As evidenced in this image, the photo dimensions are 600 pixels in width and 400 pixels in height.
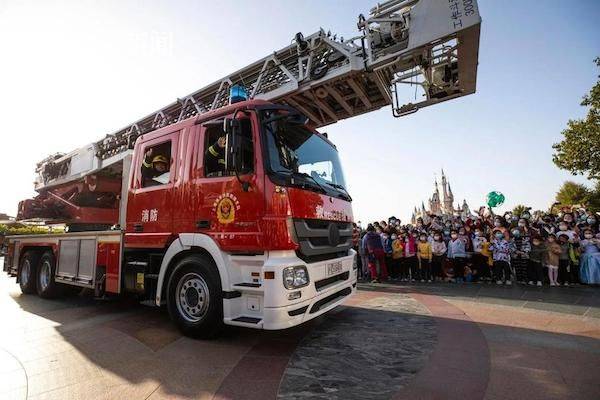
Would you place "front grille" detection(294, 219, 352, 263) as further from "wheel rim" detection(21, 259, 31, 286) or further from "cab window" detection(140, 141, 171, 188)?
"wheel rim" detection(21, 259, 31, 286)

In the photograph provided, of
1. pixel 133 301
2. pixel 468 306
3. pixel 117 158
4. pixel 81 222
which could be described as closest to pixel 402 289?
pixel 468 306

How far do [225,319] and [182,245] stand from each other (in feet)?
4.01

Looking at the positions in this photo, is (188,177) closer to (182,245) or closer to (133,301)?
(182,245)

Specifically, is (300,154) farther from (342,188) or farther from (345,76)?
(345,76)

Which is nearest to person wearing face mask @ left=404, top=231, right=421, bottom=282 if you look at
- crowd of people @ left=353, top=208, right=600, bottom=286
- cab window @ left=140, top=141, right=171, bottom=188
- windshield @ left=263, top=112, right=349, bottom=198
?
crowd of people @ left=353, top=208, right=600, bottom=286

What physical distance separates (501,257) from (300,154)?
7.02 metres

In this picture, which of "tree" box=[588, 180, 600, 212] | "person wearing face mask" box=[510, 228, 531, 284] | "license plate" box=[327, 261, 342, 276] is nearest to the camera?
"license plate" box=[327, 261, 342, 276]

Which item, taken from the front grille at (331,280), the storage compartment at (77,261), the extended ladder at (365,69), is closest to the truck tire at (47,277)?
the storage compartment at (77,261)

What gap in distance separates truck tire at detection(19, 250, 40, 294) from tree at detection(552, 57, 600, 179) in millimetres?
23470

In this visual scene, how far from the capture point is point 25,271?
293 inches

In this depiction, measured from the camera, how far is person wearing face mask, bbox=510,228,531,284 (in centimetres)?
825

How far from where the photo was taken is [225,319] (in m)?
3.54

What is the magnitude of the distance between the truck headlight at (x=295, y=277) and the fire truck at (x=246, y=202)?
0.05ft

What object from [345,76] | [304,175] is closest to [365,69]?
[345,76]
